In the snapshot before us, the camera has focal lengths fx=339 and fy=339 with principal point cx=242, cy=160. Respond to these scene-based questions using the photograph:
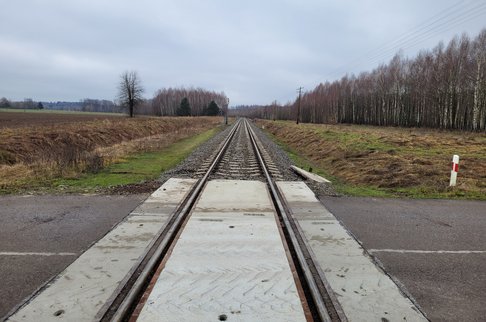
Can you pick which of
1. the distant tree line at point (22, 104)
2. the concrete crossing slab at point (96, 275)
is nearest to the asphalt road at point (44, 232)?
the concrete crossing slab at point (96, 275)

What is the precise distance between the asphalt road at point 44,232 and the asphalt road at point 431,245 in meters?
4.45

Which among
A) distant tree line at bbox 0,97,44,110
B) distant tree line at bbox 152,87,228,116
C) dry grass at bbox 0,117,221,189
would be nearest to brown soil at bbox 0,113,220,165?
dry grass at bbox 0,117,221,189

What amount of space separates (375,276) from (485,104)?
4658 cm

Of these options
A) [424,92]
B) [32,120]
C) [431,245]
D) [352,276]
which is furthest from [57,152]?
[424,92]

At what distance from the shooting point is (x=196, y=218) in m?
6.56

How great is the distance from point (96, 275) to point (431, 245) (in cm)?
507

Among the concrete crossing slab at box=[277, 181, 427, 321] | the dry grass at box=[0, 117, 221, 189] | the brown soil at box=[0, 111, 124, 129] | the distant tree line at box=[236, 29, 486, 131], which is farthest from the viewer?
the distant tree line at box=[236, 29, 486, 131]

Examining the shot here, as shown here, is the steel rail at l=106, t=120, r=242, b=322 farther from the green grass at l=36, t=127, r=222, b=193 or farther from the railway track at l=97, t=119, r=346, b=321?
the green grass at l=36, t=127, r=222, b=193

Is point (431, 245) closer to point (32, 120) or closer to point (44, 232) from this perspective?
point (44, 232)

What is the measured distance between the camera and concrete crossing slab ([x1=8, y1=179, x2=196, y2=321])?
11.2 ft

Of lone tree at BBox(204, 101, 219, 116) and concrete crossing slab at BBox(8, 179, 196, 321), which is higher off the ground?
lone tree at BBox(204, 101, 219, 116)

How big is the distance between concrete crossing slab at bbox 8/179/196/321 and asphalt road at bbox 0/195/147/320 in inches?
8.2

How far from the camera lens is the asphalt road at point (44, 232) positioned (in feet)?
13.6

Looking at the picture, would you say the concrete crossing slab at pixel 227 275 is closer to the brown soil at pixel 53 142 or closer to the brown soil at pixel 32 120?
the brown soil at pixel 53 142
